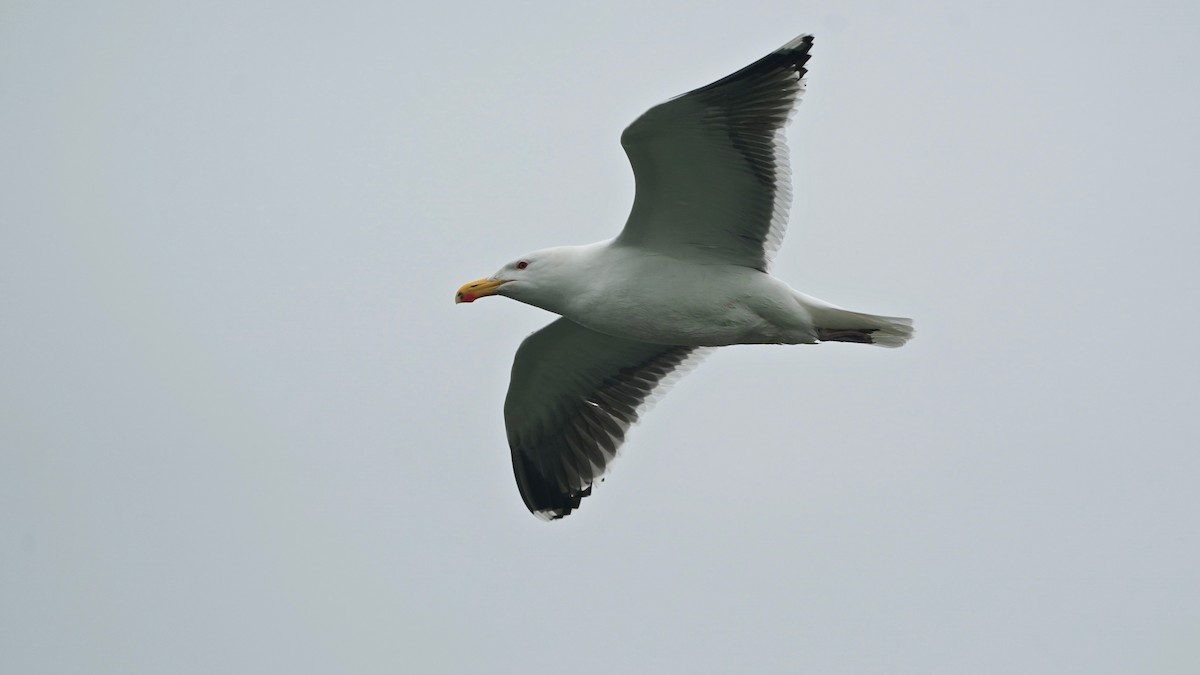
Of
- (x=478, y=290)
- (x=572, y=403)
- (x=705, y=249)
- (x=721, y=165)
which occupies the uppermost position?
(x=721, y=165)

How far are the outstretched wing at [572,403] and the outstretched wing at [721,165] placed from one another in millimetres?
1726

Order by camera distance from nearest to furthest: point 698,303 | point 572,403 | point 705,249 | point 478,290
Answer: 1. point 698,303
2. point 705,249
3. point 478,290
4. point 572,403

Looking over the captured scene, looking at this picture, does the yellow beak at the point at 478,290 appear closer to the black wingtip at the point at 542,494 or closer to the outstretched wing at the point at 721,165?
the outstretched wing at the point at 721,165

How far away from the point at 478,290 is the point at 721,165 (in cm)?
202

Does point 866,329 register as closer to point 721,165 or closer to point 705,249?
point 705,249

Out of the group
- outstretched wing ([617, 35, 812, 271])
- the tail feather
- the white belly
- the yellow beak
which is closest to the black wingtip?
the yellow beak

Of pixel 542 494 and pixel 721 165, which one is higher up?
pixel 721 165

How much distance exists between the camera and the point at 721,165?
10188 millimetres

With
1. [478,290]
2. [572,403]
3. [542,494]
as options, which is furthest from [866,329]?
[542,494]

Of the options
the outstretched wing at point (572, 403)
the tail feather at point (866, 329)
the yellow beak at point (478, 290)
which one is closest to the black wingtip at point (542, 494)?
the outstretched wing at point (572, 403)

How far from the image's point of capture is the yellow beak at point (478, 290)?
35.9ft

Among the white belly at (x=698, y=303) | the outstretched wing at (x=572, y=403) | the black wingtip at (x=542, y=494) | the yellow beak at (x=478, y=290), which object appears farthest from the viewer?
the black wingtip at (x=542, y=494)

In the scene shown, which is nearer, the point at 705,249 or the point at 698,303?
the point at 698,303

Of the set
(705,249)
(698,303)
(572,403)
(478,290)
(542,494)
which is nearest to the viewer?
(698,303)
